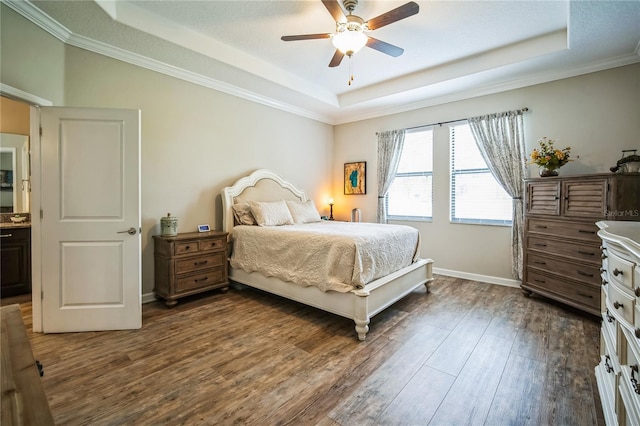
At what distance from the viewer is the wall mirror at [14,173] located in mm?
4234

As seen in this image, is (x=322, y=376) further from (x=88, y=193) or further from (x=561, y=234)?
(x=561, y=234)

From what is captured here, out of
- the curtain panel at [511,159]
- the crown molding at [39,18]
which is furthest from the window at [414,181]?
the crown molding at [39,18]

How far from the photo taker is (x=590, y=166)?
141 inches

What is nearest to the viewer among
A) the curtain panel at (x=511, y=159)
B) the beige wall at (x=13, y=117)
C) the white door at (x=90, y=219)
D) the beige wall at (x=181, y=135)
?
the white door at (x=90, y=219)

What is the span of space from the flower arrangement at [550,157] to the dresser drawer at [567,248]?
2.88 feet

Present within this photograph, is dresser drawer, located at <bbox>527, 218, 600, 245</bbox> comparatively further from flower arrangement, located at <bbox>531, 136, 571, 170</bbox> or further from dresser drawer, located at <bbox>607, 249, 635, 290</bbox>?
dresser drawer, located at <bbox>607, 249, 635, 290</bbox>

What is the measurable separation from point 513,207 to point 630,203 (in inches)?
49.9

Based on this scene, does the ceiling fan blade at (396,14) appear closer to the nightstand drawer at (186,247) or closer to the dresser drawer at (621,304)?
the dresser drawer at (621,304)

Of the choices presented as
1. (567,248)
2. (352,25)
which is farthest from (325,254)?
(567,248)

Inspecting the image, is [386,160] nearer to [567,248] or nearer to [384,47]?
[384,47]

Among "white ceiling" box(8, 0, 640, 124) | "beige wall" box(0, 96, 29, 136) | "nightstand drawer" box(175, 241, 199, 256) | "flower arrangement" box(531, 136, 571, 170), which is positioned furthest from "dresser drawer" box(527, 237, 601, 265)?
"beige wall" box(0, 96, 29, 136)

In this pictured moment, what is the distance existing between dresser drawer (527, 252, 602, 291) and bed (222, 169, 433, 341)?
4.01 feet

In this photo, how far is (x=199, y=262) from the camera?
3.65 metres

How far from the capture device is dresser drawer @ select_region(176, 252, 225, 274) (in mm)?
3467
